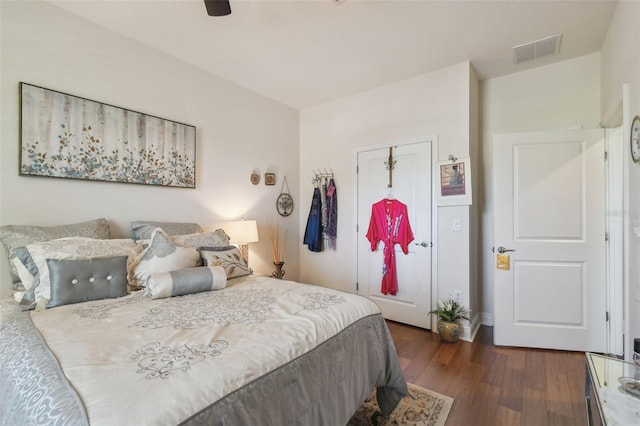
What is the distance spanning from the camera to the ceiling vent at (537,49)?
2436 mm

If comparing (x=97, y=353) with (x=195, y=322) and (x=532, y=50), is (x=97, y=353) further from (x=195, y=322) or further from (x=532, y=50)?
(x=532, y=50)

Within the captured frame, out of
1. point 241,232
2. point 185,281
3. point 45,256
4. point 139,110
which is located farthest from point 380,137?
point 45,256

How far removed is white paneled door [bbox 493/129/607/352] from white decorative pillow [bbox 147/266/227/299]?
8.22 ft

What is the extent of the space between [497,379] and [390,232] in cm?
161

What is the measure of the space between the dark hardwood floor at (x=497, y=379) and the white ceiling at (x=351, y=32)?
2.70 metres

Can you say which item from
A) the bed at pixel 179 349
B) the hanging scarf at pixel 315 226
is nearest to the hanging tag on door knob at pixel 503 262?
the bed at pixel 179 349

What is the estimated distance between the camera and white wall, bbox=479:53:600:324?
270cm

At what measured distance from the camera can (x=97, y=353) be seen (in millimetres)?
949

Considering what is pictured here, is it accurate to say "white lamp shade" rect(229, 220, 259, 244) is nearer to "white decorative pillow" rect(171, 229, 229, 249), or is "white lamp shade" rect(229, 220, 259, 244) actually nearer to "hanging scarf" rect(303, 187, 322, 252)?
"white decorative pillow" rect(171, 229, 229, 249)

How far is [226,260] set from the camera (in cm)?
214

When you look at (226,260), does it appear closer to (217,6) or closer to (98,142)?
(98,142)

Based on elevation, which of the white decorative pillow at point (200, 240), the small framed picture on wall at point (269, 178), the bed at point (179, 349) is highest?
the small framed picture on wall at point (269, 178)

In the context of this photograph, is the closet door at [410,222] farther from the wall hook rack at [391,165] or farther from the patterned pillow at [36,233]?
the patterned pillow at [36,233]

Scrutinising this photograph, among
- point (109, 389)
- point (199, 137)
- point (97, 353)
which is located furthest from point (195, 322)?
point (199, 137)
